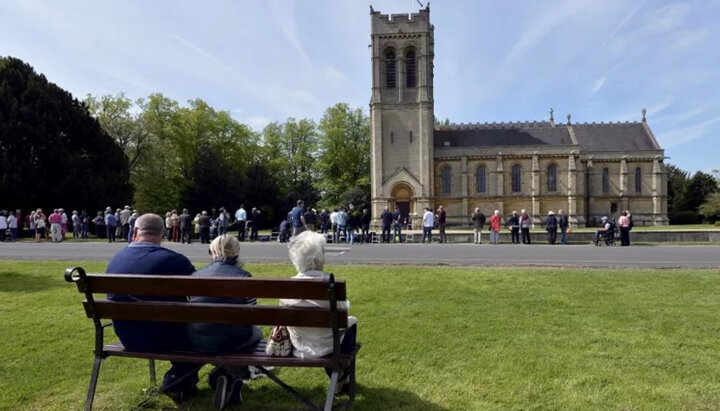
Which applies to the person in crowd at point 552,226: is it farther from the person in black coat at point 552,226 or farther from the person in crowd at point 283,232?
the person in crowd at point 283,232

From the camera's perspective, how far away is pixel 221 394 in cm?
371

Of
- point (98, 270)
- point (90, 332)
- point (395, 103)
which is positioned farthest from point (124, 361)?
point (395, 103)

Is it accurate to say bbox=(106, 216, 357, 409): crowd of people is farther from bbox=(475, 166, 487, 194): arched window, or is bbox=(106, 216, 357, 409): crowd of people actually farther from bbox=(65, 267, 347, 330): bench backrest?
bbox=(475, 166, 487, 194): arched window

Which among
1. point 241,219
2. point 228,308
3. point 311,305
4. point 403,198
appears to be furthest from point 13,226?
point 403,198

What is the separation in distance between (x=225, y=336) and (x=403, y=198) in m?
44.0

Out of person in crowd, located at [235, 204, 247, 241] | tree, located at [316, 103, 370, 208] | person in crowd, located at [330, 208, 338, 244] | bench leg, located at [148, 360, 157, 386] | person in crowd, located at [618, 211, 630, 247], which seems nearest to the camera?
bench leg, located at [148, 360, 157, 386]

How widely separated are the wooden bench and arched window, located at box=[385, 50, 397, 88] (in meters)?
46.5

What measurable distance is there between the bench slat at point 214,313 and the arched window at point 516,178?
5064cm

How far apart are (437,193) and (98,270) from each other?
4122 centimetres

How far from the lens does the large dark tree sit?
31875mm

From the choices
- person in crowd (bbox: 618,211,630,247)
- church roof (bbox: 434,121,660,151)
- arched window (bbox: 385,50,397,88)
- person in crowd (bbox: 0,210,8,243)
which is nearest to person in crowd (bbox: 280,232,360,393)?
person in crowd (bbox: 618,211,630,247)

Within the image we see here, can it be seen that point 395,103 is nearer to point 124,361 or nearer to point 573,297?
point 573,297

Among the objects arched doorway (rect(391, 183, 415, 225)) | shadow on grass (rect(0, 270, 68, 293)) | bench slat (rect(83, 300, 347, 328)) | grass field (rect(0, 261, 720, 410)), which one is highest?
arched doorway (rect(391, 183, 415, 225))

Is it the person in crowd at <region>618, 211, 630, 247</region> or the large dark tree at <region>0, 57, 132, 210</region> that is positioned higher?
the large dark tree at <region>0, 57, 132, 210</region>
